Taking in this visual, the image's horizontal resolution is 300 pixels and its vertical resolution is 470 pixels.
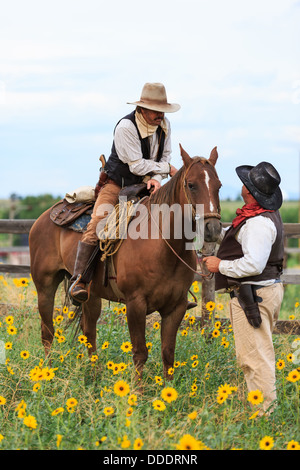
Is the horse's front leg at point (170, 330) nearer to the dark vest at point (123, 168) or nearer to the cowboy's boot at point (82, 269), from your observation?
the cowboy's boot at point (82, 269)

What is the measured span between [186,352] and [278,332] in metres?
2.32

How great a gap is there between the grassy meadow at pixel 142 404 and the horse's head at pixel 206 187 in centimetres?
126

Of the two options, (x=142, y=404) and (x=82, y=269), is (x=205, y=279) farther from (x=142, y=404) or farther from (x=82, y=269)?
(x=142, y=404)

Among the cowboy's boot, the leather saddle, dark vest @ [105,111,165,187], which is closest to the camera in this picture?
the cowboy's boot

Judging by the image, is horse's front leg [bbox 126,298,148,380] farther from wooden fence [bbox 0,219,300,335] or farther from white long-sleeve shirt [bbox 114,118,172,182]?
wooden fence [bbox 0,219,300,335]

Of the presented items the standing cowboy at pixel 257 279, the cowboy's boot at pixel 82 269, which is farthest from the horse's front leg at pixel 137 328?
the standing cowboy at pixel 257 279

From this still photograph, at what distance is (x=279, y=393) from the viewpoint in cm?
500

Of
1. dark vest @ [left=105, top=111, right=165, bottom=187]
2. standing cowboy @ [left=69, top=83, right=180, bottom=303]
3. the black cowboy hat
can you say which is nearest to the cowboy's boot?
standing cowboy @ [left=69, top=83, right=180, bottom=303]

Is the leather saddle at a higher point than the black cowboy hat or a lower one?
lower

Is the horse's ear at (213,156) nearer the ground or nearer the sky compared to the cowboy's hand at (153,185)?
nearer the sky

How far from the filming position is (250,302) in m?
4.66

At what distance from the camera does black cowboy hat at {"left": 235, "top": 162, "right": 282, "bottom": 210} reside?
4.68 metres

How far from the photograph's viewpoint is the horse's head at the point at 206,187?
14.7 ft

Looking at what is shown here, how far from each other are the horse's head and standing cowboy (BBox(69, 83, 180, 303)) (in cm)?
84
